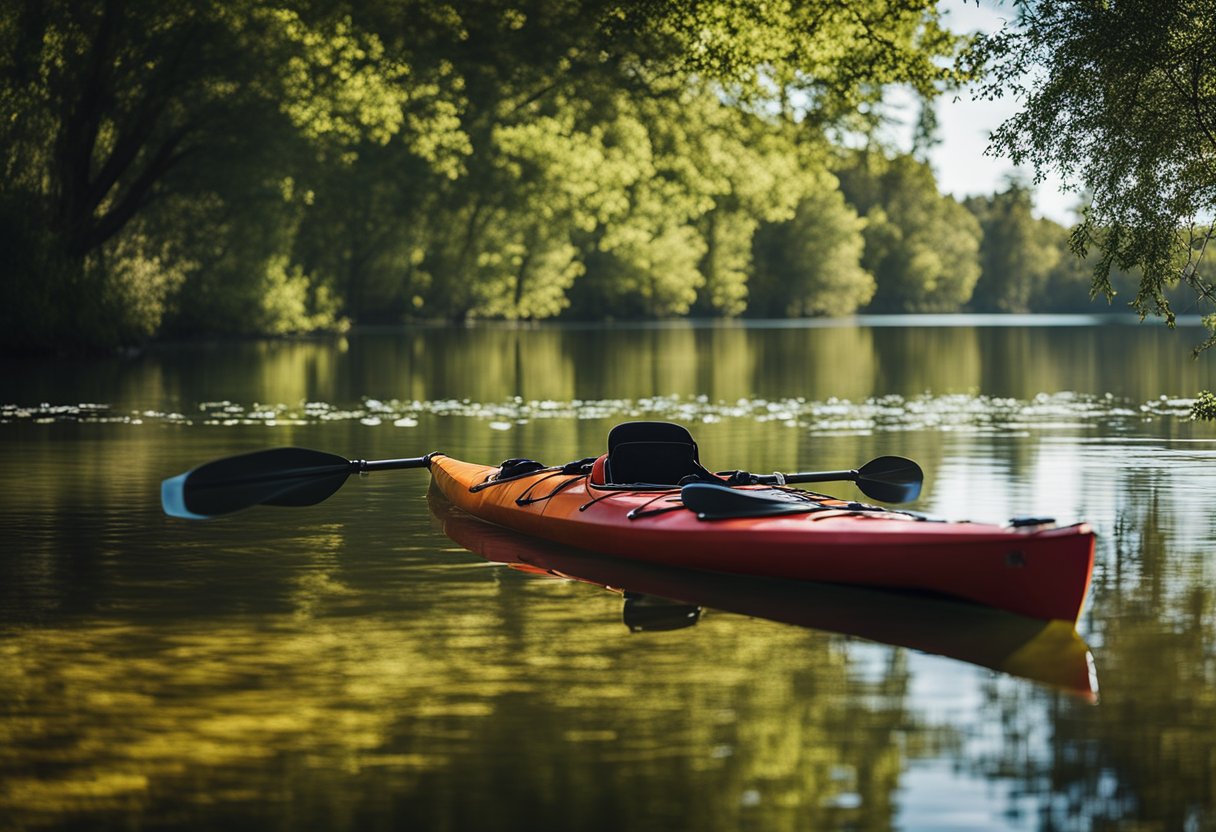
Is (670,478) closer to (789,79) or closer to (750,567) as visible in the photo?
(750,567)

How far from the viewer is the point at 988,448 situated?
18.4 meters

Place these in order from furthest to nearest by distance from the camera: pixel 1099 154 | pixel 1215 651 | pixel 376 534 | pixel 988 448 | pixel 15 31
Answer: pixel 15 31 < pixel 988 448 < pixel 1099 154 < pixel 376 534 < pixel 1215 651

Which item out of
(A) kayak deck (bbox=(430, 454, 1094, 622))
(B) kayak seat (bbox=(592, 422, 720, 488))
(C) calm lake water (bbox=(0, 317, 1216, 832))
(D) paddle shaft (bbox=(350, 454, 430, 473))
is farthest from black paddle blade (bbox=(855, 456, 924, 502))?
(D) paddle shaft (bbox=(350, 454, 430, 473))

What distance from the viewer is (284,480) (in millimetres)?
12383

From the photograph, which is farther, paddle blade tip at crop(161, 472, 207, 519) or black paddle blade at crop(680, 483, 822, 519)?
paddle blade tip at crop(161, 472, 207, 519)

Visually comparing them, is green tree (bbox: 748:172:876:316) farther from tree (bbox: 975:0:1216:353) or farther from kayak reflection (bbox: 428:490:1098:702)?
A: kayak reflection (bbox: 428:490:1098:702)

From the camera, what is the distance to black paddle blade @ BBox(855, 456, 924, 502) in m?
12.6

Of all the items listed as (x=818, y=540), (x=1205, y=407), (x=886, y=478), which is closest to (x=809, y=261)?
(x=1205, y=407)

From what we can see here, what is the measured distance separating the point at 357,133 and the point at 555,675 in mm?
37713

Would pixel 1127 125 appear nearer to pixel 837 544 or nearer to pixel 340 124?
pixel 837 544

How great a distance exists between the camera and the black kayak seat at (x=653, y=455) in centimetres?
1136

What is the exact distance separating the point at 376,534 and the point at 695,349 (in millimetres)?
35579

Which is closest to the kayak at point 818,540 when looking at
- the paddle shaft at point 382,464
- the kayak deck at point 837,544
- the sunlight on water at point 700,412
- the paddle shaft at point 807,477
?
the kayak deck at point 837,544

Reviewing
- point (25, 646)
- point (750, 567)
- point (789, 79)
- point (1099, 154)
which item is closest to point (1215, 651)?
point (750, 567)
